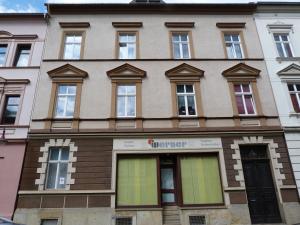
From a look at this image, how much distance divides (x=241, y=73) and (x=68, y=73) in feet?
29.4

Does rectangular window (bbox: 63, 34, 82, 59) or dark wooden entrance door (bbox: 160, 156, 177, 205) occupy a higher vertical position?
rectangular window (bbox: 63, 34, 82, 59)

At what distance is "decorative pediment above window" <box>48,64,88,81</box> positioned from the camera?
1352cm

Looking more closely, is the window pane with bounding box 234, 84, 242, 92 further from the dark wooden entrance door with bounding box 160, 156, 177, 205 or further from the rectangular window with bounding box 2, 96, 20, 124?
the rectangular window with bounding box 2, 96, 20, 124

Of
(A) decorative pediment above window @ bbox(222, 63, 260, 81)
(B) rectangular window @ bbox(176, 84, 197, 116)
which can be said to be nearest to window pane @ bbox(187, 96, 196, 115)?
(B) rectangular window @ bbox(176, 84, 197, 116)

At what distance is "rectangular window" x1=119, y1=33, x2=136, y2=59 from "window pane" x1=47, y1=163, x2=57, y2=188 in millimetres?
6580

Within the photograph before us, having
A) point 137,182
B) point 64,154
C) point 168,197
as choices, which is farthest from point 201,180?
point 64,154

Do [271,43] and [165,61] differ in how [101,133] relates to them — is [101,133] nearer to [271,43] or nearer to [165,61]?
[165,61]

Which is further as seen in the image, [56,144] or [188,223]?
[56,144]

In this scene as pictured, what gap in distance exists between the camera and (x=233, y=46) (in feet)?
49.4

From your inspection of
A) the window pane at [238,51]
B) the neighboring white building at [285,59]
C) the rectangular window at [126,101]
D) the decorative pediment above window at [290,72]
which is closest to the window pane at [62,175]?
the rectangular window at [126,101]

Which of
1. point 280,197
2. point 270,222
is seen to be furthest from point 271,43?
point 270,222

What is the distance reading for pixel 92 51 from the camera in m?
14.4

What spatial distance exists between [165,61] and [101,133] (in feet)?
16.9

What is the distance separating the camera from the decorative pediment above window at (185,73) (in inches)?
539
